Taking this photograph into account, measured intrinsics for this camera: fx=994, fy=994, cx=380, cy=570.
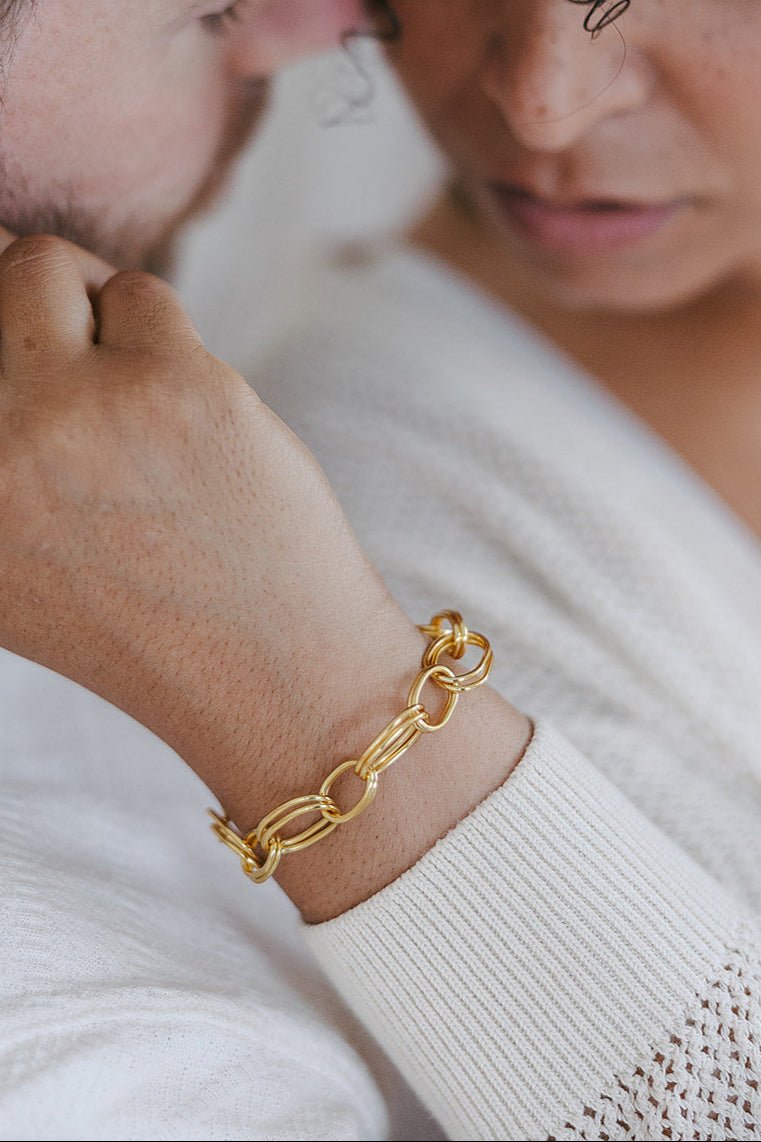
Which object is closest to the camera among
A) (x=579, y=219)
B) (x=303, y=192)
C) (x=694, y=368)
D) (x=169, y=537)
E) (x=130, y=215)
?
(x=169, y=537)

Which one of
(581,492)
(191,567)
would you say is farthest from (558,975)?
(581,492)

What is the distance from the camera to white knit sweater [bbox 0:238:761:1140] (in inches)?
20.5

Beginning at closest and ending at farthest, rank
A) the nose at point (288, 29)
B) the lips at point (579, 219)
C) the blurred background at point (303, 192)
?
1. the nose at point (288, 29)
2. the lips at point (579, 219)
3. the blurred background at point (303, 192)

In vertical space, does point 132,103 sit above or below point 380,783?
above

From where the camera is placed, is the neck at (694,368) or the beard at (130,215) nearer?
the beard at (130,215)

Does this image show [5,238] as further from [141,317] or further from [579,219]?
[579,219]

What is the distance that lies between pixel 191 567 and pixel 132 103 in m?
0.28

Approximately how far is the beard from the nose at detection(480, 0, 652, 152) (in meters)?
0.17

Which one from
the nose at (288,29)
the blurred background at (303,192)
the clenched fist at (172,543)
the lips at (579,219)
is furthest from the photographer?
the blurred background at (303,192)

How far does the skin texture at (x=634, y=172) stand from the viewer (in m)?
0.60

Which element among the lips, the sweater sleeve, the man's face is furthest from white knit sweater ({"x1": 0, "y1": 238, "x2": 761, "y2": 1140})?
the man's face

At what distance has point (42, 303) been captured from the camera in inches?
20.5

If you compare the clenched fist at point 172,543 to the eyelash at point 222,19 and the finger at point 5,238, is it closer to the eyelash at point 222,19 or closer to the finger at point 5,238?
the finger at point 5,238

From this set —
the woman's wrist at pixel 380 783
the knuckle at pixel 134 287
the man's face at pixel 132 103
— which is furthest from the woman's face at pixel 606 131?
the woman's wrist at pixel 380 783
